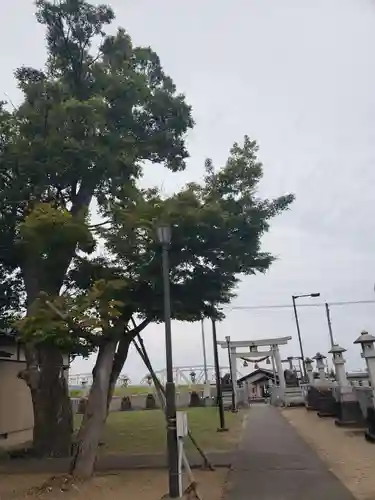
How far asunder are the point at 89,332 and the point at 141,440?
6.81 metres

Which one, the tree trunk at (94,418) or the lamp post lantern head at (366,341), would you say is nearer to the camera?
the tree trunk at (94,418)

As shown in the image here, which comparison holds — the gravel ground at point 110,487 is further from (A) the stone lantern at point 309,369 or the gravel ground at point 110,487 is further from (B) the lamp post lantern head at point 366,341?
(A) the stone lantern at point 309,369

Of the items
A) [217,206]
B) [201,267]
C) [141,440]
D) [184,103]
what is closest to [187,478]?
[201,267]

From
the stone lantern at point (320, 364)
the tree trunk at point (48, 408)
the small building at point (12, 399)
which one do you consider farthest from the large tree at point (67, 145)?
the stone lantern at point (320, 364)

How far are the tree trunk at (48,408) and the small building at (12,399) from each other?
10.6 ft

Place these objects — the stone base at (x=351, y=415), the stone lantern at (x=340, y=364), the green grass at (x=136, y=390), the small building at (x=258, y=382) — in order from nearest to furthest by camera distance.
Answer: the stone base at (x=351, y=415) < the stone lantern at (x=340, y=364) < the green grass at (x=136, y=390) < the small building at (x=258, y=382)

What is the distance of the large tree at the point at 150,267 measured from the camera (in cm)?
789

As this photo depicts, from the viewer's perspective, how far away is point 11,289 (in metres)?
12.4

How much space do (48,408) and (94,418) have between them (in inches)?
130

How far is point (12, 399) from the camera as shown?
623 inches

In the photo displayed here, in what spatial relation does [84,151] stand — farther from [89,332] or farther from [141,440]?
[141,440]

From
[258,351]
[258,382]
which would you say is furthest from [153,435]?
[258,382]

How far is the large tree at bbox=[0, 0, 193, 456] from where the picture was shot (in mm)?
10086

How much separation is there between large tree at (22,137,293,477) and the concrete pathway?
2818 millimetres
